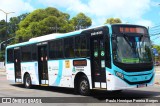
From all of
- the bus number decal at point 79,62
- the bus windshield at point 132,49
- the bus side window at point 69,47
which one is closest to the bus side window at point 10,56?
the bus side window at point 69,47

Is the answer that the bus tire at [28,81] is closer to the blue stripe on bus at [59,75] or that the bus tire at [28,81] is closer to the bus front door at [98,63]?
the blue stripe on bus at [59,75]

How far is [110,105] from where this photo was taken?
40.0ft

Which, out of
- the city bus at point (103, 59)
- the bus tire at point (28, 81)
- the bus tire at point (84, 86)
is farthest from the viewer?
the bus tire at point (28, 81)

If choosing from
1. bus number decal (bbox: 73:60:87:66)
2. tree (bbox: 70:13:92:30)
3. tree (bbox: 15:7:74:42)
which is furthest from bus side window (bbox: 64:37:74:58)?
tree (bbox: 70:13:92:30)

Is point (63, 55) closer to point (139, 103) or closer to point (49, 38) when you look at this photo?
point (49, 38)

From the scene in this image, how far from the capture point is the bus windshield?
44.7 ft

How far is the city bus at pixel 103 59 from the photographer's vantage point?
1361 cm

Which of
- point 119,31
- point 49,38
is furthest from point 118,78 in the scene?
point 49,38

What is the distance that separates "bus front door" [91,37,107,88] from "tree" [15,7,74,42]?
173ft

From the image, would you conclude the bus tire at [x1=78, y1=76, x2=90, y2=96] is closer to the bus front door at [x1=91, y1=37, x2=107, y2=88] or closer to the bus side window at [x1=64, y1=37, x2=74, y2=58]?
the bus front door at [x1=91, y1=37, x2=107, y2=88]

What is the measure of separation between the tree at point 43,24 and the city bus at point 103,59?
50.4 metres

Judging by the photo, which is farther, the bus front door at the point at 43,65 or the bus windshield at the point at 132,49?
the bus front door at the point at 43,65

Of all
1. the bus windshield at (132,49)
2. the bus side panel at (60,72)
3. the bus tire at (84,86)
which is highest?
the bus windshield at (132,49)

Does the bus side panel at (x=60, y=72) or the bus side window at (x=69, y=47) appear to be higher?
the bus side window at (x=69, y=47)
